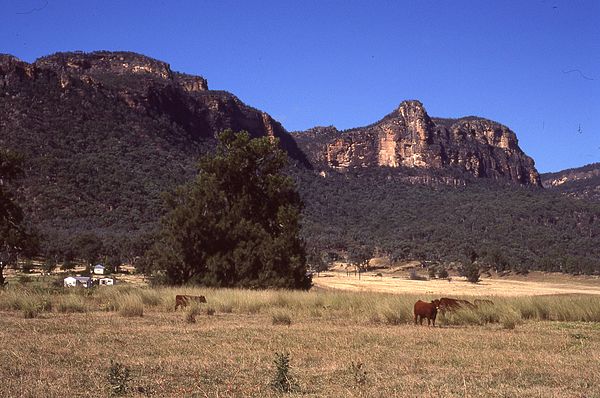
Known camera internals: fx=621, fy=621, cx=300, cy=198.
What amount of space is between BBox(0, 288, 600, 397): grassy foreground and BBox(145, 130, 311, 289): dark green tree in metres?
8.63

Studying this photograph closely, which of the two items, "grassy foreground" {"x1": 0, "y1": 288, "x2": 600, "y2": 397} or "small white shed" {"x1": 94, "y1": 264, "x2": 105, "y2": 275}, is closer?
"grassy foreground" {"x1": 0, "y1": 288, "x2": 600, "y2": 397}

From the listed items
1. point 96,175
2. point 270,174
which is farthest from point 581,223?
point 270,174

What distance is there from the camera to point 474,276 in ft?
240

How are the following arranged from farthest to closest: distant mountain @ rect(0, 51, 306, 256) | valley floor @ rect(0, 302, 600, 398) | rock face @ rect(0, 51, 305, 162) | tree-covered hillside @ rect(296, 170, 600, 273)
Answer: rock face @ rect(0, 51, 305, 162)
tree-covered hillside @ rect(296, 170, 600, 273)
distant mountain @ rect(0, 51, 306, 256)
valley floor @ rect(0, 302, 600, 398)

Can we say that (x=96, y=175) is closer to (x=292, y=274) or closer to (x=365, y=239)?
(x=365, y=239)

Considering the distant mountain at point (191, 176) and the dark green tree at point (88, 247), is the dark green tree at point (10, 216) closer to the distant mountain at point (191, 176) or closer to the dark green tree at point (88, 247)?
the distant mountain at point (191, 176)

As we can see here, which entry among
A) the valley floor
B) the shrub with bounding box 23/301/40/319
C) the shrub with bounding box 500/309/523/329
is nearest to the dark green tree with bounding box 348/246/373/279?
the shrub with bounding box 500/309/523/329

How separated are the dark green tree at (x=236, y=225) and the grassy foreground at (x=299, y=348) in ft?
28.3

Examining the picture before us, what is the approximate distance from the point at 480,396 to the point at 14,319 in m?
9.55

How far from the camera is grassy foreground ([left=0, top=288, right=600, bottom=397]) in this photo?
259 inches

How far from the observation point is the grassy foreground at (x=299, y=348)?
259 inches

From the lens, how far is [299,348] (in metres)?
9.31

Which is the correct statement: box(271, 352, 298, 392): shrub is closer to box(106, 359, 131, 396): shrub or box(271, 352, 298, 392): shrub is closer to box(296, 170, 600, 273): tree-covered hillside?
box(106, 359, 131, 396): shrub

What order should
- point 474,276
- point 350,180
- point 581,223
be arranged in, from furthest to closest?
point 350,180, point 581,223, point 474,276
